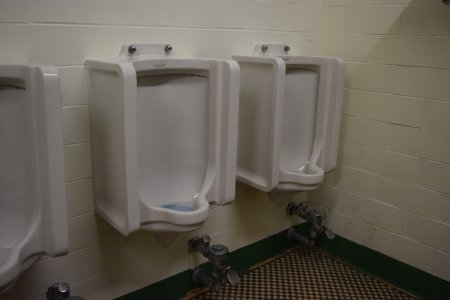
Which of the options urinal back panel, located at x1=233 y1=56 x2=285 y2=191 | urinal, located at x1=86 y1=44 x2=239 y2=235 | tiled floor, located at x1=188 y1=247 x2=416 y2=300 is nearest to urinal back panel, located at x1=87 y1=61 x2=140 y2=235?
urinal, located at x1=86 y1=44 x2=239 y2=235

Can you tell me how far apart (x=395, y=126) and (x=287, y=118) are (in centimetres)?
47

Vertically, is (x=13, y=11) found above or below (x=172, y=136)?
above

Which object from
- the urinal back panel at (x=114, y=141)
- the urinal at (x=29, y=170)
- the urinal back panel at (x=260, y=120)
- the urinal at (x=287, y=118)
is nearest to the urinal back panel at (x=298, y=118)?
the urinal at (x=287, y=118)

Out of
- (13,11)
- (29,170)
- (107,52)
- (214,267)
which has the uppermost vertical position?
(13,11)

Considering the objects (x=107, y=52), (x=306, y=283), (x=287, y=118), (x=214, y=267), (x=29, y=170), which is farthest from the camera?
(x=306, y=283)

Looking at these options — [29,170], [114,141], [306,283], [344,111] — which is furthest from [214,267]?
[344,111]

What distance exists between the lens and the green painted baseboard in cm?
169

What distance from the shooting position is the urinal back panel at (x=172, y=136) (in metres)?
1.33

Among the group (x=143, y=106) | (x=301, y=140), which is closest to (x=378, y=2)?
(x=301, y=140)

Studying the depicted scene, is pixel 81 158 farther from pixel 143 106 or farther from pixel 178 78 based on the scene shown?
pixel 178 78

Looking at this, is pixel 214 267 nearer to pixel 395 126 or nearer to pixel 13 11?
pixel 395 126

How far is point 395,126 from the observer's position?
1777 millimetres

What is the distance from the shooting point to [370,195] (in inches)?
75.7

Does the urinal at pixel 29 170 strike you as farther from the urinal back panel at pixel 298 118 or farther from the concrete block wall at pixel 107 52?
the urinal back panel at pixel 298 118
